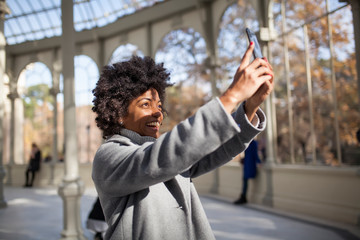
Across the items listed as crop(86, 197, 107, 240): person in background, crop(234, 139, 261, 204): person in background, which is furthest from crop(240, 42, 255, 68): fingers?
crop(234, 139, 261, 204): person in background

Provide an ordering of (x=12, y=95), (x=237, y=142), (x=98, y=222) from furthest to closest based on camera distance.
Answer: (x=12, y=95) → (x=98, y=222) → (x=237, y=142)

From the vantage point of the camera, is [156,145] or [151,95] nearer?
[156,145]

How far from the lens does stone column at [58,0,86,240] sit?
4.71 meters

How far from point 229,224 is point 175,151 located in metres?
5.63

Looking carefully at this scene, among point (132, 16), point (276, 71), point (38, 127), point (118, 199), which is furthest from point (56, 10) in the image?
point (118, 199)

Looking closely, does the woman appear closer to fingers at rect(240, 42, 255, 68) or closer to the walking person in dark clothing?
fingers at rect(240, 42, 255, 68)

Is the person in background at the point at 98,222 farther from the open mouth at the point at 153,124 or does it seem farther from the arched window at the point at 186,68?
the arched window at the point at 186,68

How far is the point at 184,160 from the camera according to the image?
2.81 feet

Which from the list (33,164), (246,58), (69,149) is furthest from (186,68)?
(246,58)

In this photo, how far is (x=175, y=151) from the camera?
859 mm

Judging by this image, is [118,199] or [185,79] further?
[185,79]

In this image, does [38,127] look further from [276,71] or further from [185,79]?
[276,71]

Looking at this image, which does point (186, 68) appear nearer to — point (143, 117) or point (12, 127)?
point (12, 127)

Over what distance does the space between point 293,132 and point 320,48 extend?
1813 millimetres
